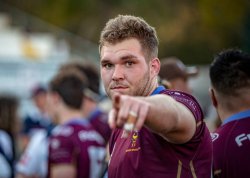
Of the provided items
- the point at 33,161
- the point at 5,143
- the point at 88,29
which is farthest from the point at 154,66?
the point at 88,29

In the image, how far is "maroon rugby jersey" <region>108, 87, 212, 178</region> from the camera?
13.1ft

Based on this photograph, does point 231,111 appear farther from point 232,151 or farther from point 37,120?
point 37,120

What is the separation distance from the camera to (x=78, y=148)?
6871 millimetres

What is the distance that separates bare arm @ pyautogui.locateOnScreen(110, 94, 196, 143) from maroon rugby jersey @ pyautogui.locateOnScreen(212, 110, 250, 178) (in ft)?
3.43

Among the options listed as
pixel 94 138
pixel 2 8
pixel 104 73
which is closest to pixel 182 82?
pixel 94 138

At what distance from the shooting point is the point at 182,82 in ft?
22.0

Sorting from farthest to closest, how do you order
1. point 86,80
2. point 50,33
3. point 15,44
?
point 50,33, point 15,44, point 86,80

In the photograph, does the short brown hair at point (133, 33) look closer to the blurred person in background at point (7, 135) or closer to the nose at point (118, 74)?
the nose at point (118, 74)

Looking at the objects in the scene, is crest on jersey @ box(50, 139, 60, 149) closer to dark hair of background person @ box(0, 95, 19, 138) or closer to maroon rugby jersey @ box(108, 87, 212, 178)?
dark hair of background person @ box(0, 95, 19, 138)

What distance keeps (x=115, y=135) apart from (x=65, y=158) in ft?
6.67

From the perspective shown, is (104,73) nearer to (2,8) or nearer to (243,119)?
(243,119)

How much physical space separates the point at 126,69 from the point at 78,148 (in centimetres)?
287

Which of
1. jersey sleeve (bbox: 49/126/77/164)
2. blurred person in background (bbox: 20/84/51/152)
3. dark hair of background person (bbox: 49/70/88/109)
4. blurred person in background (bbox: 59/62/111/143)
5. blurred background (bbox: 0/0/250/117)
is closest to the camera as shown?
jersey sleeve (bbox: 49/126/77/164)

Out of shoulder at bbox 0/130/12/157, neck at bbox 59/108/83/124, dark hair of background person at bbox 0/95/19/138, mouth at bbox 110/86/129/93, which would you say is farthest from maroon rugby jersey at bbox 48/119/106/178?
mouth at bbox 110/86/129/93
